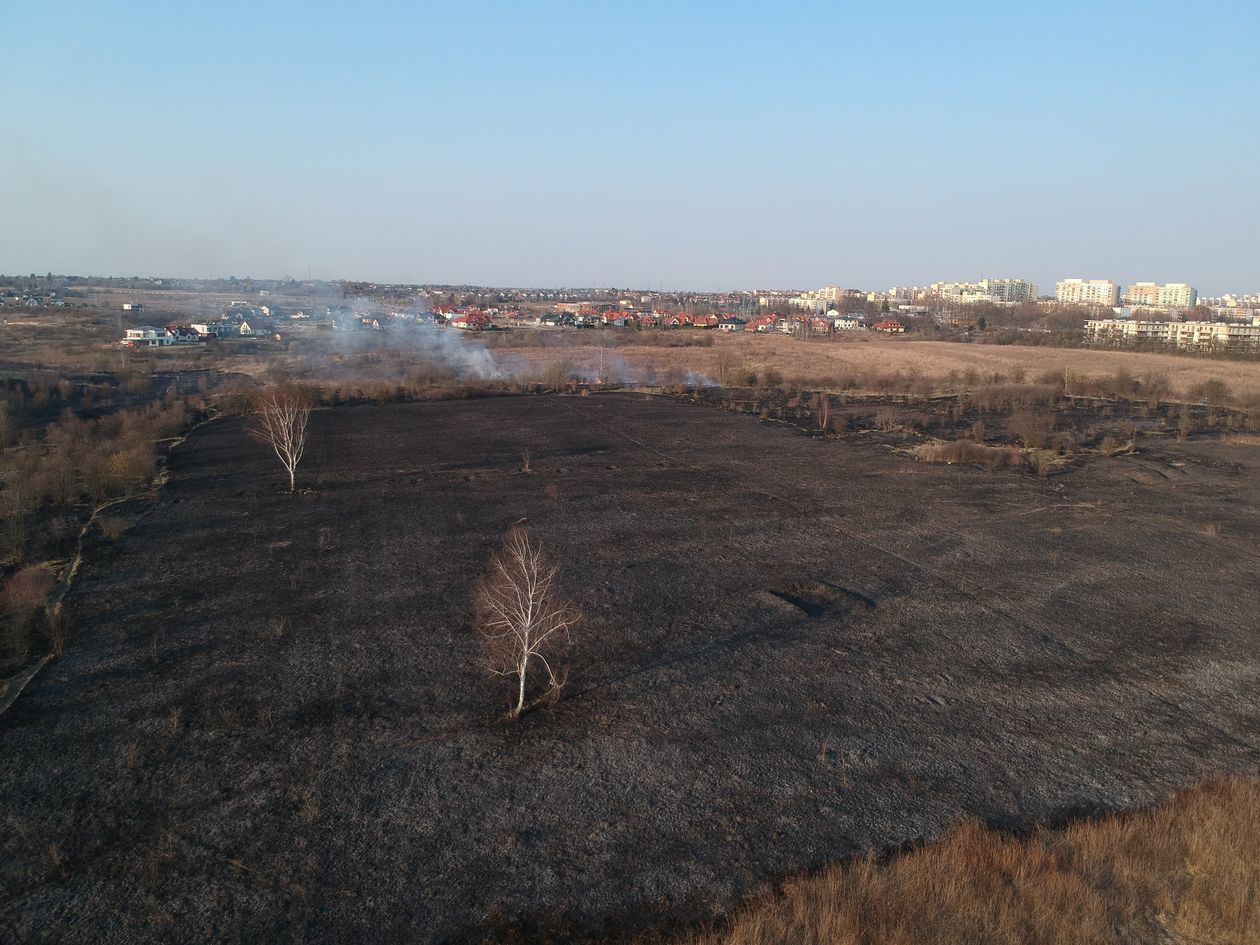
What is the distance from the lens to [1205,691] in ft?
32.7

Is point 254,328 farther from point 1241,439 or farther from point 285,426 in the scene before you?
point 1241,439

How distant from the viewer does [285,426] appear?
20.4 metres

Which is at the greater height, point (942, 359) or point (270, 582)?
point (942, 359)

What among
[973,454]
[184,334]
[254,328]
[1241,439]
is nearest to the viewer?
[973,454]

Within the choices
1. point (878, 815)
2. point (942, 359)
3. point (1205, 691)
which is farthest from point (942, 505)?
point (942, 359)

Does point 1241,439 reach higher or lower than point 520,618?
higher

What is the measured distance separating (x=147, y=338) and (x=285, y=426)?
4378cm

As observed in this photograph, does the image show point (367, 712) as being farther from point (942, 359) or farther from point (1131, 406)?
point (942, 359)

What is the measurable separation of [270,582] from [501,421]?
1795 cm

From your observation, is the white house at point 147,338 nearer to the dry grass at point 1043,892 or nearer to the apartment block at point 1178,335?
the dry grass at point 1043,892

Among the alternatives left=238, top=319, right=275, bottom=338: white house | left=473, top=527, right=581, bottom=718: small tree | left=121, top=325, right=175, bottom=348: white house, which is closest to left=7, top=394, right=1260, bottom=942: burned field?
left=473, top=527, right=581, bottom=718: small tree

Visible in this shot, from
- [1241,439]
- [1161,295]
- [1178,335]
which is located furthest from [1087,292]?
[1241,439]

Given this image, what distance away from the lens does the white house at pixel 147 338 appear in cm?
5474

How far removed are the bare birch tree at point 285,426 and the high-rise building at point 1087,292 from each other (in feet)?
561
